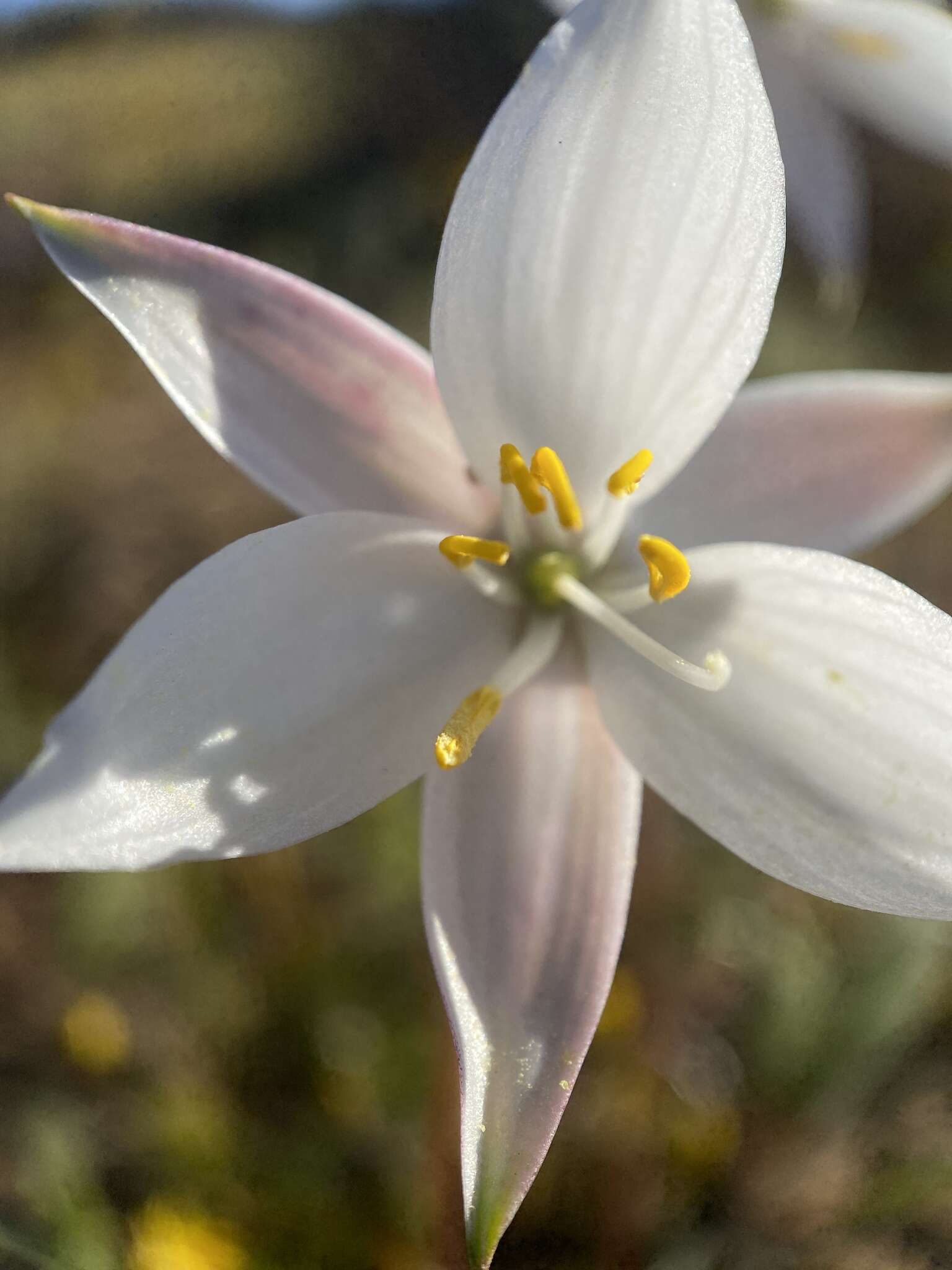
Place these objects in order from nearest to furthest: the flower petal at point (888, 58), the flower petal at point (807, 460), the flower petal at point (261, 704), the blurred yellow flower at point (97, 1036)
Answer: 1. the flower petal at point (261, 704)
2. the flower petal at point (807, 460)
3. the flower petal at point (888, 58)
4. the blurred yellow flower at point (97, 1036)

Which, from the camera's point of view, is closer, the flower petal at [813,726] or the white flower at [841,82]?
the flower petal at [813,726]

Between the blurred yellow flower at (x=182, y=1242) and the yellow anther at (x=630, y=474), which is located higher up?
the yellow anther at (x=630, y=474)

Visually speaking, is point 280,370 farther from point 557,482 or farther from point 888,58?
point 888,58

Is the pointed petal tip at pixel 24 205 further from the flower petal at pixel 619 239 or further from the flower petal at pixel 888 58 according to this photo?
the flower petal at pixel 888 58

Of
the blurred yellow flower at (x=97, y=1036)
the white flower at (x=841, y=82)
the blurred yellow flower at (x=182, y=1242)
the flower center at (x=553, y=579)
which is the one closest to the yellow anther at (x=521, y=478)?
the flower center at (x=553, y=579)

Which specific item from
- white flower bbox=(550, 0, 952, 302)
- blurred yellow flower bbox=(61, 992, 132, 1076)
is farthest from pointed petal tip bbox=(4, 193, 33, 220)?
blurred yellow flower bbox=(61, 992, 132, 1076)
